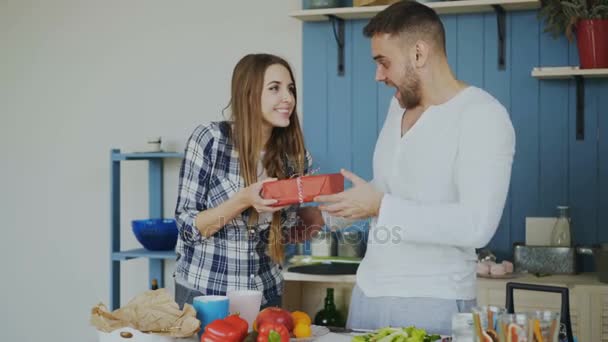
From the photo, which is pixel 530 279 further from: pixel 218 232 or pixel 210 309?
pixel 210 309

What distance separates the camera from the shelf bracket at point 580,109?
11.5 ft

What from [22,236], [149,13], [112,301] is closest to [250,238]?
[112,301]

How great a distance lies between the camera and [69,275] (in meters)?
4.48

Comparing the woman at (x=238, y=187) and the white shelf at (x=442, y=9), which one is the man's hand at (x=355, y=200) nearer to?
the woman at (x=238, y=187)

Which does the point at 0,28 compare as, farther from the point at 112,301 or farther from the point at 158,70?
the point at 112,301

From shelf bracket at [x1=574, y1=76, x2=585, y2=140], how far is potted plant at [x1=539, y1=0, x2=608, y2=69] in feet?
0.60

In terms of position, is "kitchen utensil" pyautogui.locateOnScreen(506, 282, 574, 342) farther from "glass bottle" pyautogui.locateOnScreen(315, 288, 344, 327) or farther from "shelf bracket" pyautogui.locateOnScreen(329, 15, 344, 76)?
"shelf bracket" pyautogui.locateOnScreen(329, 15, 344, 76)

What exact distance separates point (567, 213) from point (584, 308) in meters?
0.47

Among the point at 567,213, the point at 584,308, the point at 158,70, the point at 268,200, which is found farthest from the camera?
the point at 158,70

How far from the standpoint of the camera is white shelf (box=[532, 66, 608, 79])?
328 centimetres

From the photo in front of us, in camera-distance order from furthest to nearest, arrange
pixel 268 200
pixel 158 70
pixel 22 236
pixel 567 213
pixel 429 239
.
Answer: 1. pixel 22 236
2. pixel 158 70
3. pixel 567 213
4. pixel 268 200
5. pixel 429 239

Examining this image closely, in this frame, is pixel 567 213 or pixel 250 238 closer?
pixel 250 238

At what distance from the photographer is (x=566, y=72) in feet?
10.8

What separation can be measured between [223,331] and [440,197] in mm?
657
